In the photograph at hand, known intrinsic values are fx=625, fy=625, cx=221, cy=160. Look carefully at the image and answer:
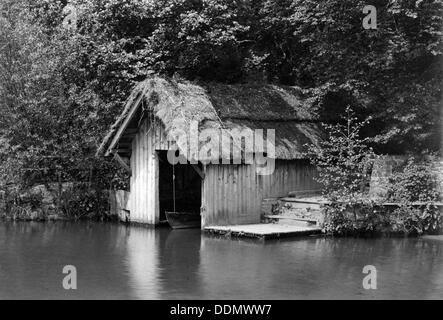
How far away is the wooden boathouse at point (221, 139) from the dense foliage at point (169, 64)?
5.87ft

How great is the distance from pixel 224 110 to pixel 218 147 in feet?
7.64

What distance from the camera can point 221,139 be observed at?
19.3 meters

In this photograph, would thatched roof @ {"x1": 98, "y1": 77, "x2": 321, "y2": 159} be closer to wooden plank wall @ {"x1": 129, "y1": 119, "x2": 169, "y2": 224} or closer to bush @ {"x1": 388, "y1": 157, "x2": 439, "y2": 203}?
wooden plank wall @ {"x1": 129, "y1": 119, "x2": 169, "y2": 224}

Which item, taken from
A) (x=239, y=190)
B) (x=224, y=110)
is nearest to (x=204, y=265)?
(x=239, y=190)

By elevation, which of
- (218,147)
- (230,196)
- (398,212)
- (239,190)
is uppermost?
(218,147)

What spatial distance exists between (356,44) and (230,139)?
19.6 ft

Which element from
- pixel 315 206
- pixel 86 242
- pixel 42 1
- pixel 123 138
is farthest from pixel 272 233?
pixel 42 1

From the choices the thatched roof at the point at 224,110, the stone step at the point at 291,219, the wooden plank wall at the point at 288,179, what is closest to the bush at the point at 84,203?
the thatched roof at the point at 224,110

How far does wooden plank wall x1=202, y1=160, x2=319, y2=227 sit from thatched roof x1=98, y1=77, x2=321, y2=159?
90 cm

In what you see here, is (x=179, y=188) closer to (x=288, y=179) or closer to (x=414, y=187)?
(x=288, y=179)

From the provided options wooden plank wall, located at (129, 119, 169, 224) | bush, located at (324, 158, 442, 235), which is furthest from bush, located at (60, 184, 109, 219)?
bush, located at (324, 158, 442, 235)

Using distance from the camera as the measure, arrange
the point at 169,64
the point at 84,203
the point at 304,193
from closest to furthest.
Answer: the point at 304,193
the point at 84,203
the point at 169,64

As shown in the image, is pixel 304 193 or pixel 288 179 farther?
pixel 304 193
